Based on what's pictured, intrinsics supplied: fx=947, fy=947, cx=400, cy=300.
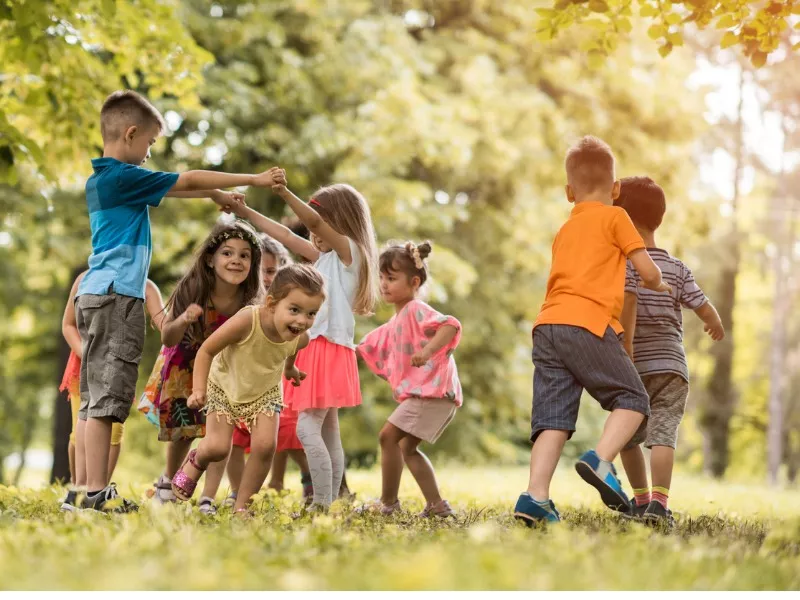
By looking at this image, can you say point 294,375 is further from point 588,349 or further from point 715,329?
point 715,329

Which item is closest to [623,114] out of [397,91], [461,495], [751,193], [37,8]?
[397,91]

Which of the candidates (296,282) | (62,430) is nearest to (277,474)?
(296,282)

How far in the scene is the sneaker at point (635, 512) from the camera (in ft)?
17.7

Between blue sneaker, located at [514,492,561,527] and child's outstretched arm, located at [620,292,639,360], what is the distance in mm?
1109

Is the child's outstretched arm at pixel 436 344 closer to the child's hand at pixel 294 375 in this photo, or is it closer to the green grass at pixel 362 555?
the child's hand at pixel 294 375

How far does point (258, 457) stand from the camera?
524cm

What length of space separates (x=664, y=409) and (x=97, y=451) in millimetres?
3297

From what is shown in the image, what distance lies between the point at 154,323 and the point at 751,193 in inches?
1115

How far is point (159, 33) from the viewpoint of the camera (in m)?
9.42

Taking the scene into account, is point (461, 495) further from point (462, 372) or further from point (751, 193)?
point (751, 193)

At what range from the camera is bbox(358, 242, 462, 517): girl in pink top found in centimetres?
599

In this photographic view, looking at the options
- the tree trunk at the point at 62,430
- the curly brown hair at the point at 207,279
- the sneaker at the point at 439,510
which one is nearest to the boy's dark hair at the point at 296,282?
the curly brown hair at the point at 207,279

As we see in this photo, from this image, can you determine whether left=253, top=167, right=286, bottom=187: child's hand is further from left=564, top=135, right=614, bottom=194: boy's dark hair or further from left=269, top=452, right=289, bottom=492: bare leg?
left=269, top=452, right=289, bottom=492: bare leg

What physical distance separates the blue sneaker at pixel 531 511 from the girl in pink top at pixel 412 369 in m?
1.14
